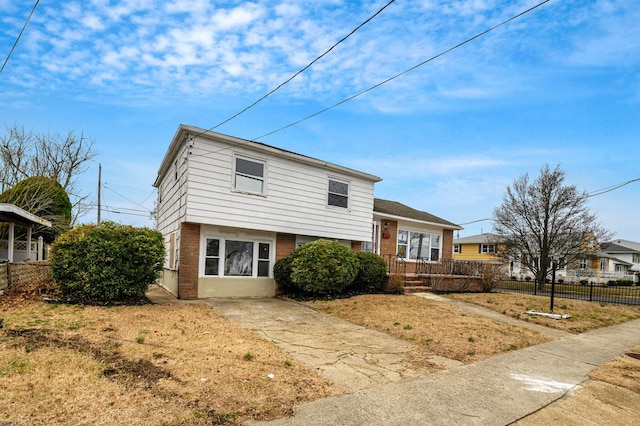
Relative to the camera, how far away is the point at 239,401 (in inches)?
156

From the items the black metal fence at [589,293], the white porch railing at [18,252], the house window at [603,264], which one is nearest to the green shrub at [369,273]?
the black metal fence at [589,293]

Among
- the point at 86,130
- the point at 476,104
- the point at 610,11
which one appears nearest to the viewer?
the point at 610,11

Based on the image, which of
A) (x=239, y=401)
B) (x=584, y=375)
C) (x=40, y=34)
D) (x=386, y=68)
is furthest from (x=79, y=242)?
(x=584, y=375)

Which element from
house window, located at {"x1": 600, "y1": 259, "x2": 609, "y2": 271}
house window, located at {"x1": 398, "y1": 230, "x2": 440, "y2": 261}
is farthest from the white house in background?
house window, located at {"x1": 600, "y1": 259, "x2": 609, "y2": 271}

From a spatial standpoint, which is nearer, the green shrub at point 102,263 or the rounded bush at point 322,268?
the green shrub at point 102,263

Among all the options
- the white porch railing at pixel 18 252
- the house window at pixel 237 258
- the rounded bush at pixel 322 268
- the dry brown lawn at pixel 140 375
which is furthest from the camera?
the white porch railing at pixel 18 252

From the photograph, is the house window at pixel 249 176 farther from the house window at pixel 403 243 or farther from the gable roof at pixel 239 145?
the house window at pixel 403 243

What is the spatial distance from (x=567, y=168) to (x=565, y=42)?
1849cm

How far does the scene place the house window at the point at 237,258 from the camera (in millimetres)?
12453

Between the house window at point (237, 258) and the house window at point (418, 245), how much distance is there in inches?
341

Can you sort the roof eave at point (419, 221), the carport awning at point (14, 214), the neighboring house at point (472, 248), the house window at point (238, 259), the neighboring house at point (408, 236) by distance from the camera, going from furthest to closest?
the neighboring house at point (472, 248) < the neighboring house at point (408, 236) < the roof eave at point (419, 221) < the house window at point (238, 259) < the carport awning at point (14, 214)

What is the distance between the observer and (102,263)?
9.72 meters

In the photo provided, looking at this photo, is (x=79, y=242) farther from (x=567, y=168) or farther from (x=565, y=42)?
(x=567, y=168)

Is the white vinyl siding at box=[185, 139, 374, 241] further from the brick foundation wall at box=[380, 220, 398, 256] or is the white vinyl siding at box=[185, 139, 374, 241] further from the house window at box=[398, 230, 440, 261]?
the house window at box=[398, 230, 440, 261]
